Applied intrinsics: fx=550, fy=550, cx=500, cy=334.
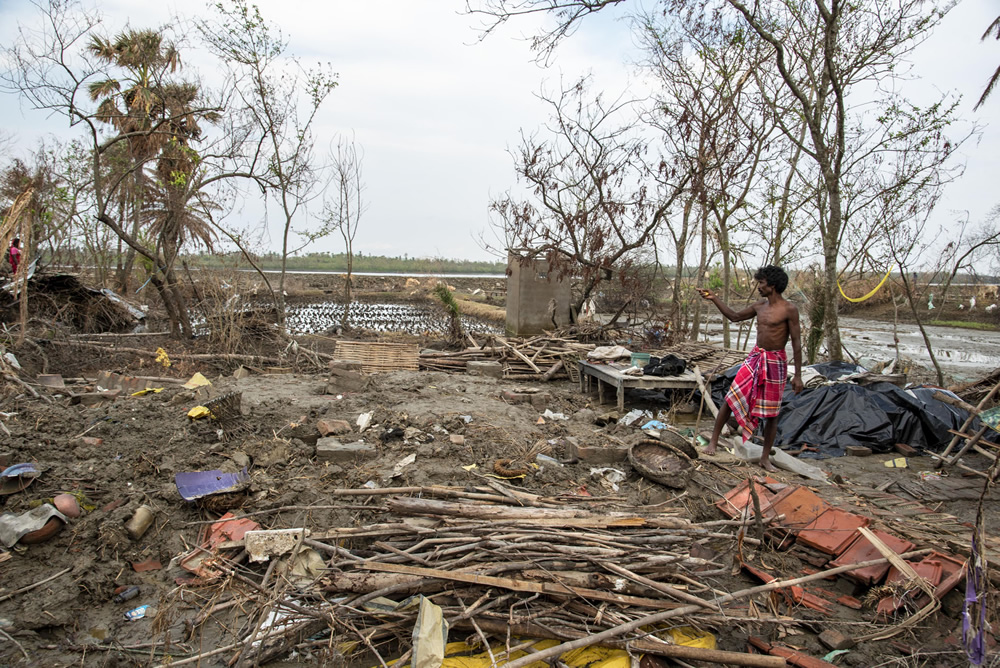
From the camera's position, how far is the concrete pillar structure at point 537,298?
49.4 feet

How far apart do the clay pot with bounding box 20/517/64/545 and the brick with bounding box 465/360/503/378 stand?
7806 mm

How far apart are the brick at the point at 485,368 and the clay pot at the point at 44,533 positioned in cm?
781

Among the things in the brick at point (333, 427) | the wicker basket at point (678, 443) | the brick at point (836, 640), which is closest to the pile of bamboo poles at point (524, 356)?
the wicker basket at point (678, 443)

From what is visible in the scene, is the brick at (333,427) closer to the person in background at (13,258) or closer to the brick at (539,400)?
the brick at (539,400)

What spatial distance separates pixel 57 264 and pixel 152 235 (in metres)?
2.60

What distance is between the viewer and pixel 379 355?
10555 millimetres

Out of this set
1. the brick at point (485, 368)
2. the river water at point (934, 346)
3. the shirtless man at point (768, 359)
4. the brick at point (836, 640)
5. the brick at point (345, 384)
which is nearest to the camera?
the brick at point (836, 640)

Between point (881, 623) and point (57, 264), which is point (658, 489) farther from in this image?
point (57, 264)

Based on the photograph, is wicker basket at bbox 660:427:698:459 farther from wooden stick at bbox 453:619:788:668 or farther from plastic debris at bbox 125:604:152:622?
plastic debris at bbox 125:604:152:622

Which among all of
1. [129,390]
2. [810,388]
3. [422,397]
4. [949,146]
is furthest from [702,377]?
[129,390]

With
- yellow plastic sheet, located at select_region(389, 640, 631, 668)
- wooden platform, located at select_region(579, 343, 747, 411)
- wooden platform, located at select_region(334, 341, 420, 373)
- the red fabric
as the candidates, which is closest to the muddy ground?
wooden platform, located at select_region(579, 343, 747, 411)

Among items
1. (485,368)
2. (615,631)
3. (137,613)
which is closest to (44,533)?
(137,613)

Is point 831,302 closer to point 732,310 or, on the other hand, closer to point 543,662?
point 732,310

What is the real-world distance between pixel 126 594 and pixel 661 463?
444 cm
